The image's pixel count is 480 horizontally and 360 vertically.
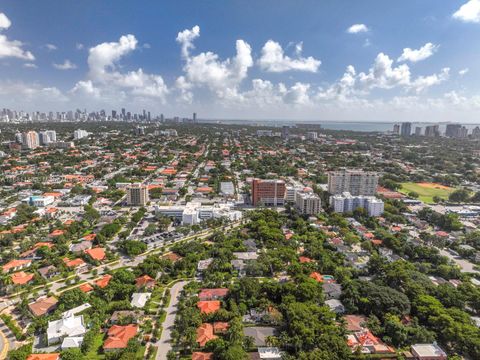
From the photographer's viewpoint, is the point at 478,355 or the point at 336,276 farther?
the point at 336,276

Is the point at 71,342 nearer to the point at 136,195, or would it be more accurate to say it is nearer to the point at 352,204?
the point at 136,195

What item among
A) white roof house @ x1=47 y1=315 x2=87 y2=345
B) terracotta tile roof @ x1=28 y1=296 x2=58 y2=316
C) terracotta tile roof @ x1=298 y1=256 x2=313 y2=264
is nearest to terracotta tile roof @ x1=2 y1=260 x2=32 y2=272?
terracotta tile roof @ x1=28 y1=296 x2=58 y2=316

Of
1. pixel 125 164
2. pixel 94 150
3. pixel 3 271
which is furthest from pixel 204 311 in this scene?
pixel 94 150

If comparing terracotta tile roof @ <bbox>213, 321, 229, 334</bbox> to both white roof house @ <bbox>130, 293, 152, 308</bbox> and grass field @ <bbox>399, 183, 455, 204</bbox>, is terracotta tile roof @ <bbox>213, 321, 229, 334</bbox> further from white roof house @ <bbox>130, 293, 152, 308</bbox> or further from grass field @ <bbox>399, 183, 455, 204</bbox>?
grass field @ <bbox>399, 183, 455, 204</bbox>

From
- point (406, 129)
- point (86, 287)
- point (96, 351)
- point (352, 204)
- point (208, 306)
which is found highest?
point (406, 129)

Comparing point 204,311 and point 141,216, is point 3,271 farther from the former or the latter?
point 204,311

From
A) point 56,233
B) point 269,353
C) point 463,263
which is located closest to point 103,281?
point 56,233

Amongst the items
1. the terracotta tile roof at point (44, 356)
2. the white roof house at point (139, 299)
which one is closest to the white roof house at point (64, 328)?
the terracotta tile roof at point (44, 356)
